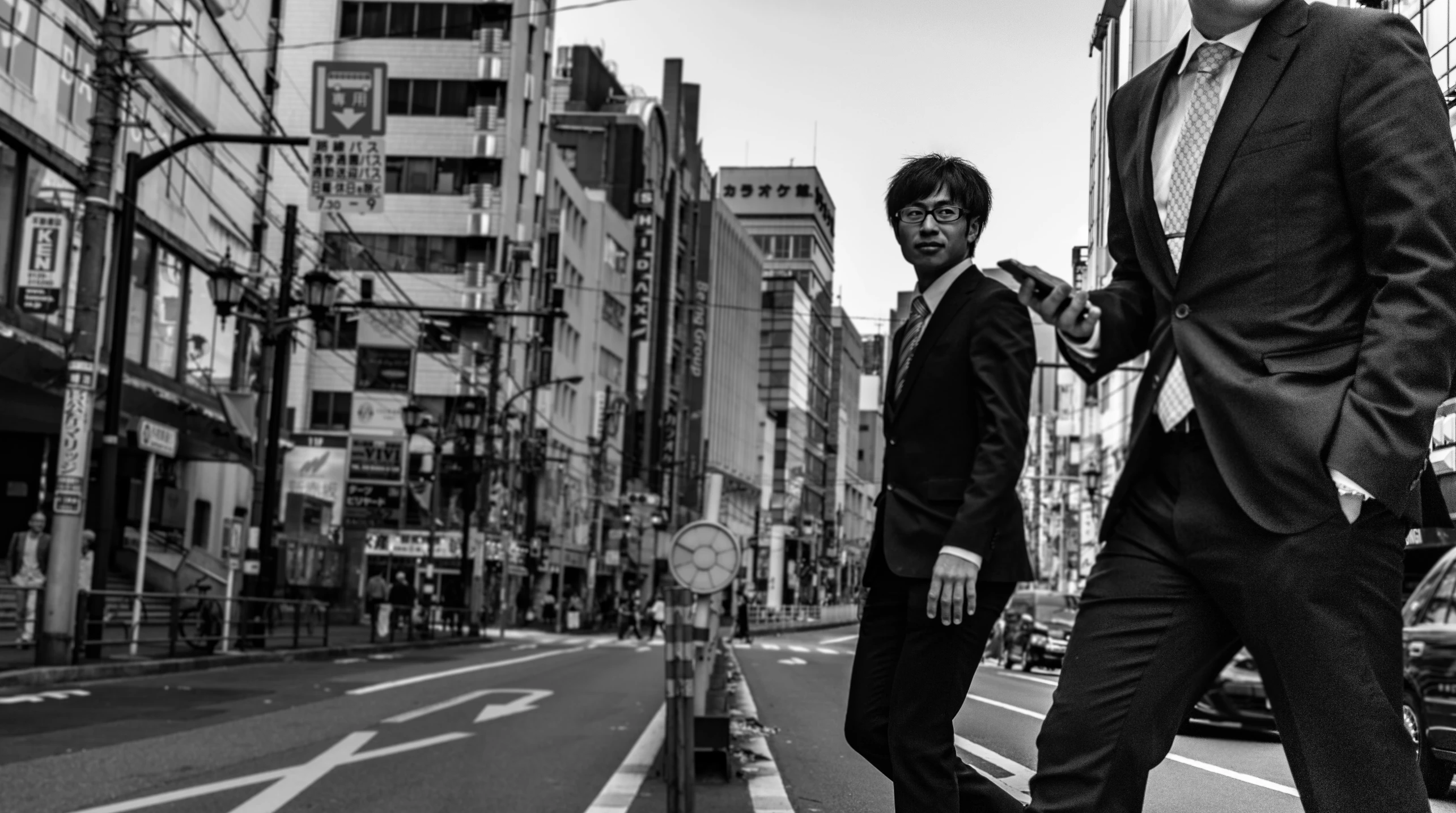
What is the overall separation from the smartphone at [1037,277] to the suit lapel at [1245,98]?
0.23 metres

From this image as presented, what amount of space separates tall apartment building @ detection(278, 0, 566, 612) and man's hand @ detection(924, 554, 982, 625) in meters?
60.1

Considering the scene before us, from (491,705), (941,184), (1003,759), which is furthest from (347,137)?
(941,184)

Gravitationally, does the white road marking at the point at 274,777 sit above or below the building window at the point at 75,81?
below

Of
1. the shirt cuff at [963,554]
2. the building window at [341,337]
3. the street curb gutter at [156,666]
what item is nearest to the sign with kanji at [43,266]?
the street curb gutter at [156,666]

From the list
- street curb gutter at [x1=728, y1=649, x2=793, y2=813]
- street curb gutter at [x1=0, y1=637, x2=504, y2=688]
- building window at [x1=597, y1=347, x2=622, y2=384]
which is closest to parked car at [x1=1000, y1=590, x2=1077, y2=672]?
street curb gutter at [x1=0, y1=637, x2=504, y2=688]

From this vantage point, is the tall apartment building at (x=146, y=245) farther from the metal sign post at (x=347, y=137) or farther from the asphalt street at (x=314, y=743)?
the asphalt street at (x=314, y=743)

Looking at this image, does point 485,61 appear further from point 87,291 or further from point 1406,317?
point 1406,317

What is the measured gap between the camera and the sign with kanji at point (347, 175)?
1022 inches

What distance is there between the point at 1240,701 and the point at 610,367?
77.3m

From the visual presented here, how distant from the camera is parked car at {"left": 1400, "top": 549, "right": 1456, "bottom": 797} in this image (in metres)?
9.38

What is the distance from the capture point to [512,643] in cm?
4262

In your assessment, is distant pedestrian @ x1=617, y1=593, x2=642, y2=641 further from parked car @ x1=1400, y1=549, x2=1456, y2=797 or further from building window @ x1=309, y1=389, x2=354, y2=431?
parked car @ x1=1400, y1=549, x2=1456, y2=797

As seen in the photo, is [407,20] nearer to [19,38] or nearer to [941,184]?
[19,38]

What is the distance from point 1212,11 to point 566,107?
328 ft
